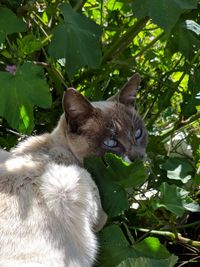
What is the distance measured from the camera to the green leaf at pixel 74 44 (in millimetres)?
1632

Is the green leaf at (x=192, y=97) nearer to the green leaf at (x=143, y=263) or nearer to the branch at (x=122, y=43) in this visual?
the branch at (x=122, y=43)

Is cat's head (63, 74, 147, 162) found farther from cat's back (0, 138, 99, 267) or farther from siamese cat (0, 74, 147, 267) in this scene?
cat's back (0, 138, 99, 267)

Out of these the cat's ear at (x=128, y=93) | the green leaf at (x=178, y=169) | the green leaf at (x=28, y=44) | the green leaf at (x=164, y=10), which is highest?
the green leaf at (x=164, y=10)

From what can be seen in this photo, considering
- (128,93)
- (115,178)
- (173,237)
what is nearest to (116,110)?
(128,93)

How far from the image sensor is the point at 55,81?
2021mm

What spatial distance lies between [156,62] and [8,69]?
0.77m

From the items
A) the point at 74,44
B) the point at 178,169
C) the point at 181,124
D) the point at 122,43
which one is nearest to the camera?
the point at 74,44

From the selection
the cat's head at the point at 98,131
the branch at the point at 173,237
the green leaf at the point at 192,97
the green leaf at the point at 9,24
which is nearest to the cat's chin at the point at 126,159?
the cat's head at the point at 98,131

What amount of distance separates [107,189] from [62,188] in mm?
140

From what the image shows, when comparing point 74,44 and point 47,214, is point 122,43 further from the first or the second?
point 47,214

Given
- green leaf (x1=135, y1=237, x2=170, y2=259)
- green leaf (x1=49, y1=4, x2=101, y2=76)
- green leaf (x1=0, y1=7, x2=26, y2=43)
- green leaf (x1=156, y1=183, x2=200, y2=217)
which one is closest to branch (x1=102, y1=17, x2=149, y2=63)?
green leaf (x1=49, y1=4, x2=101, y2=76)

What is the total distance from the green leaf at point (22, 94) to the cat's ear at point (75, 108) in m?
0.06

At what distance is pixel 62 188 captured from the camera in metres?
1.46

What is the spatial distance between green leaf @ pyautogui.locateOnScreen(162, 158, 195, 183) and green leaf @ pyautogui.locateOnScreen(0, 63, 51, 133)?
43 centimetres
